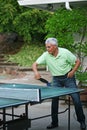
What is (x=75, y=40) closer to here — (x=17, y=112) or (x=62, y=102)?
(x=62, y=102)

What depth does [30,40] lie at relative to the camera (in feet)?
59.8

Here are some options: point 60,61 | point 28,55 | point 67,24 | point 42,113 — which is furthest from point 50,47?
point 28,55

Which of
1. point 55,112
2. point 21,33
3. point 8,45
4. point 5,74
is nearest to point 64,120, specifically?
point 55,112

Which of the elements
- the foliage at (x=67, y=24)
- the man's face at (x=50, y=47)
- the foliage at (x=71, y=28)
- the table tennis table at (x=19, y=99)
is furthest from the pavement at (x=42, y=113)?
the foliage at (x=67, y=24)

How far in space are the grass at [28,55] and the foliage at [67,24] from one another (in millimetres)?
6874

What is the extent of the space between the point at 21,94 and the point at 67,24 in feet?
13.7

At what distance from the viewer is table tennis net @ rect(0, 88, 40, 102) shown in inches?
220

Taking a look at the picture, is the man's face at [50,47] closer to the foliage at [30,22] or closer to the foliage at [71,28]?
the foliage at [71,28]

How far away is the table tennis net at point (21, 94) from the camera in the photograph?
18.4 ft

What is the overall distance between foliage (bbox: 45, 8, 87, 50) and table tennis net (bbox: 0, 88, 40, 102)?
395cm

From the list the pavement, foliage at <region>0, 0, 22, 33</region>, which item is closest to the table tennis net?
the pavement

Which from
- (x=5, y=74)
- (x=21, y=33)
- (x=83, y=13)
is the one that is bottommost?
(x=5, y=74)

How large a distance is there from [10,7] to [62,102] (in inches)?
310

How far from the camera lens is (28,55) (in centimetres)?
1764
